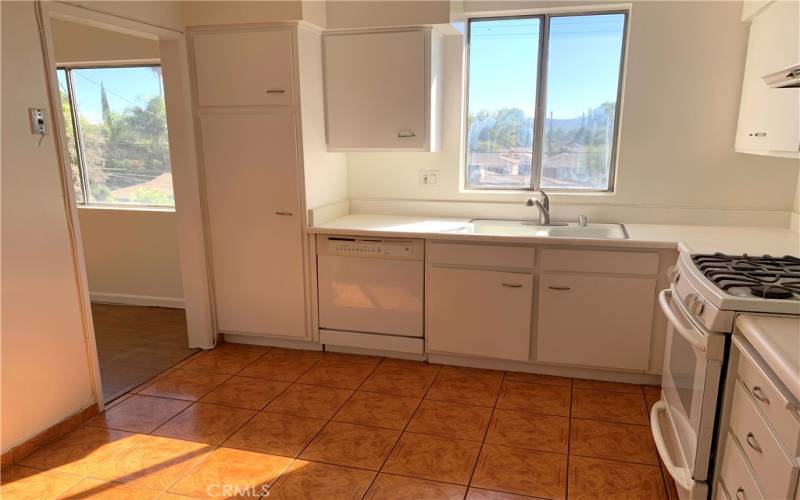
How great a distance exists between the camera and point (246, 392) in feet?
9.64

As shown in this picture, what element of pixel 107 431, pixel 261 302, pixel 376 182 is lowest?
pixel 107 431

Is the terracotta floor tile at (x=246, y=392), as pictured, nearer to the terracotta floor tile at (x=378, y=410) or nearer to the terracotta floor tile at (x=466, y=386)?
the terracotta floor tile at (x=378, y=410)

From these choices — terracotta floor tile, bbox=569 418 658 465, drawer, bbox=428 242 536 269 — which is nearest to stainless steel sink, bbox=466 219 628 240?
drawer, bbox=428 242 536 269

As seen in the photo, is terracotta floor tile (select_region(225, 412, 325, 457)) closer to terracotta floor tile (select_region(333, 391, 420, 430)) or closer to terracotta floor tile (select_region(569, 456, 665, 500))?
terracotta floor tile (select_region(333, 391, 420, 430))

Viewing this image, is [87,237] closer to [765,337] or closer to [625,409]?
[625,409]

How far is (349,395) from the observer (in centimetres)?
289

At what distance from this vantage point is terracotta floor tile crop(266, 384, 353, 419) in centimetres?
273

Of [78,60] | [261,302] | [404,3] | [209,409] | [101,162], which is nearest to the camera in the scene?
[209,409]

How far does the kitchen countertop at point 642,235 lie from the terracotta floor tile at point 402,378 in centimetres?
78

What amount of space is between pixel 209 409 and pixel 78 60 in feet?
9.50

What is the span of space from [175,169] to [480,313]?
1990mm

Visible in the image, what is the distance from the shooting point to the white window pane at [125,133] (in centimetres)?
408

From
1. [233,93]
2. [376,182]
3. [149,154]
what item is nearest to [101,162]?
[149,154]

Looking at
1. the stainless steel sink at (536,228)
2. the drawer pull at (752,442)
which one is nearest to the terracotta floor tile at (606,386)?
the stainless steel sink at (536,228)
